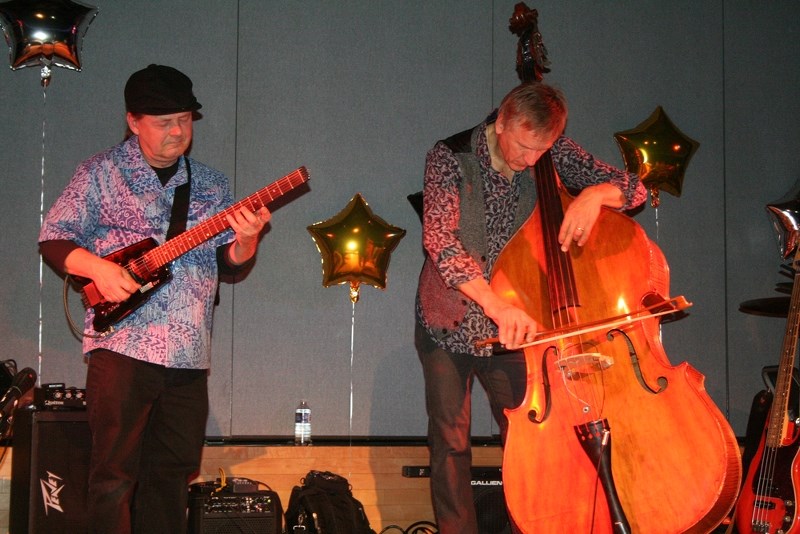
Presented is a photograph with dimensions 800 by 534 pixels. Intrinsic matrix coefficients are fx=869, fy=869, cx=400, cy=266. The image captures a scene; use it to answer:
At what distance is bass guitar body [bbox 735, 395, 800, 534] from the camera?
3.45 meters

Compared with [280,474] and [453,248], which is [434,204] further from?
[280,474]

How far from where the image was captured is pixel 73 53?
429 cm

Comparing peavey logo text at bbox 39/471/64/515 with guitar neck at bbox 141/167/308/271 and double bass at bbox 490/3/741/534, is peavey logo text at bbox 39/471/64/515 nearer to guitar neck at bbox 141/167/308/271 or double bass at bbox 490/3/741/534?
guitar neck at bbox 141/167/308/271

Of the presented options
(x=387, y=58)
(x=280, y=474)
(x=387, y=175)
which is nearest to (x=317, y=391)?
(x=280, y=474)

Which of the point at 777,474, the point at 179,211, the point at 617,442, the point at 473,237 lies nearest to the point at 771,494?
the point at 777,474

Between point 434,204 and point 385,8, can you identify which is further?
point 385,8

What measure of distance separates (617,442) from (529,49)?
4.92 ft

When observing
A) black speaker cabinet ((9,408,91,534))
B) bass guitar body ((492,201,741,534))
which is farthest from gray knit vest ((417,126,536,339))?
black speaker cabinet ((9,408,91,534))

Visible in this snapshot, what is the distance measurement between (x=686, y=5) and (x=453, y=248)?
302cm

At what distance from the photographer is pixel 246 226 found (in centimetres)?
301

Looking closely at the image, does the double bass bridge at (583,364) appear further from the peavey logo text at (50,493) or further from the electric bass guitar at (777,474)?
the peavey logo text at (50,493)

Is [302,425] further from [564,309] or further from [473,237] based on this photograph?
[564,309]

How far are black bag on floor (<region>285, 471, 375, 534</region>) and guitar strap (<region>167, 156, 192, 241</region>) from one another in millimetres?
1288

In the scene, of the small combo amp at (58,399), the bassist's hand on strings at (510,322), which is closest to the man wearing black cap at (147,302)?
the small combo amp at (58,399)
